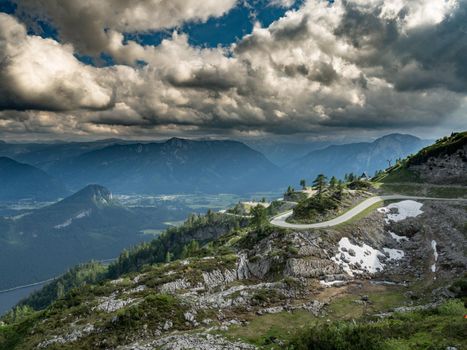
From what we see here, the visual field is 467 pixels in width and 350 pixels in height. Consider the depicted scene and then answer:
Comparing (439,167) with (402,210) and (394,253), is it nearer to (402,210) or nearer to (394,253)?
(402,210)

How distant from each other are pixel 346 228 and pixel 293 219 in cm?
1853

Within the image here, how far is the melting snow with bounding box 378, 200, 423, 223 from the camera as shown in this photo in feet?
318

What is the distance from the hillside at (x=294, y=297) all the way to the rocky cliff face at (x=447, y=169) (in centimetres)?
3670

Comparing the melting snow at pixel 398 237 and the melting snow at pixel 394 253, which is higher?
the melting snow at pixel 398 237

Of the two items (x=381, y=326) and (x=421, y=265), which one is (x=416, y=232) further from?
(x=381, y=326)

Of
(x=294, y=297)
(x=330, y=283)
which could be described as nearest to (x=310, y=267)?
(x=330, y=283)

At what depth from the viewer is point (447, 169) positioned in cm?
12938

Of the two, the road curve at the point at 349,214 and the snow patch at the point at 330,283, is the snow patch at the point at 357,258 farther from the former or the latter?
the road curve at the point at 349,214

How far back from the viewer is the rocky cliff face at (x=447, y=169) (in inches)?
4835

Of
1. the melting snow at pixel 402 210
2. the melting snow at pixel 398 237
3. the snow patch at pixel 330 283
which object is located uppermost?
the melting snow at pixel 402 210

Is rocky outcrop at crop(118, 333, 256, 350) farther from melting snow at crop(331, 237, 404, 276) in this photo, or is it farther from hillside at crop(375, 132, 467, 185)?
hillside at crop(375, 132, 467, 185)

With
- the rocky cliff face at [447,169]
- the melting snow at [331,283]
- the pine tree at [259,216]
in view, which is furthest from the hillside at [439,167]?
the melting snow at [331,283]

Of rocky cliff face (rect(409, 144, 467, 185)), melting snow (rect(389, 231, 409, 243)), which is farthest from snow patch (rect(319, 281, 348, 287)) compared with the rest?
rocky cliff face (rect(409, 144, 467, 185))

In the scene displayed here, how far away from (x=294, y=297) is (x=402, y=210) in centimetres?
6070
